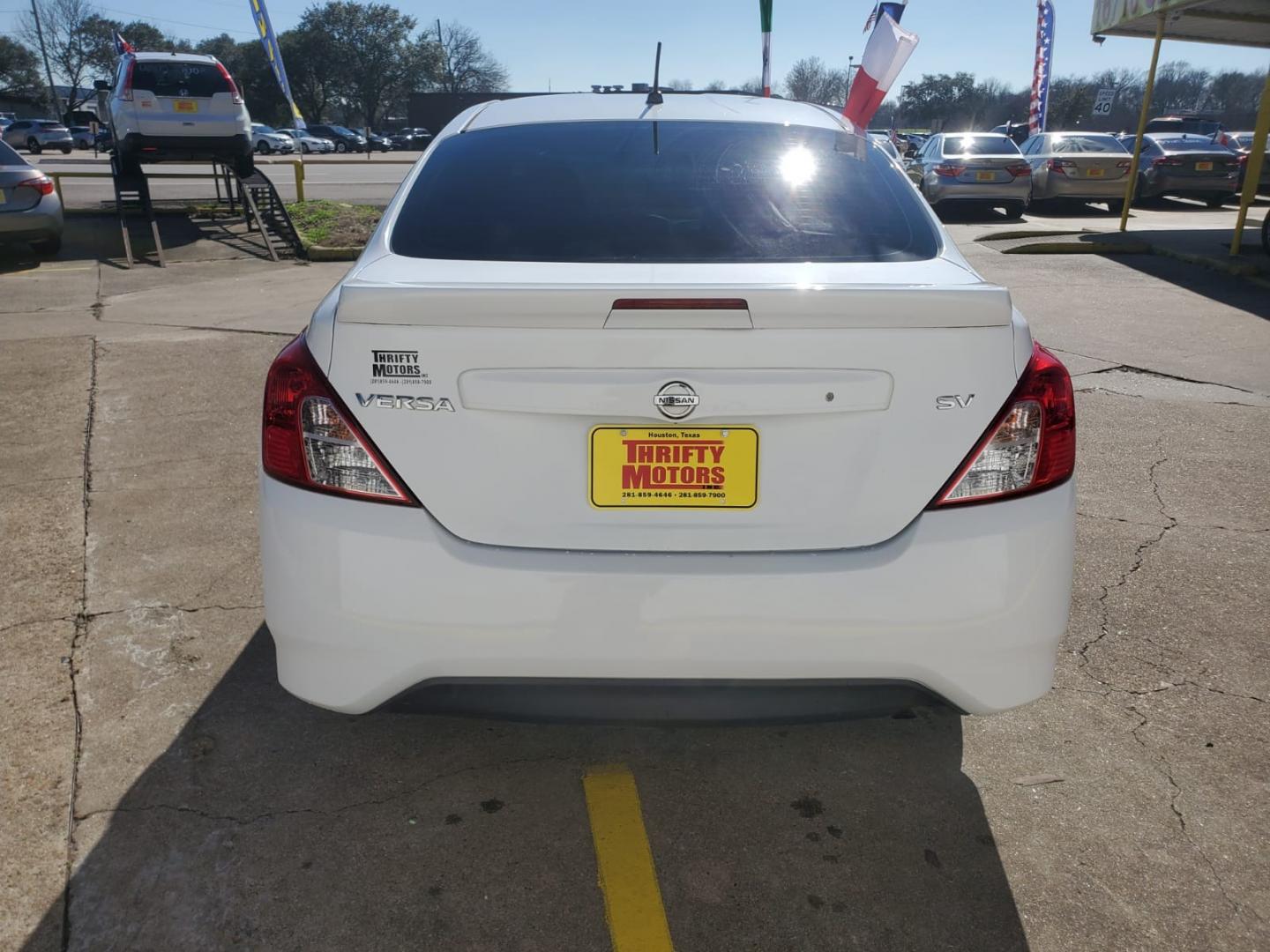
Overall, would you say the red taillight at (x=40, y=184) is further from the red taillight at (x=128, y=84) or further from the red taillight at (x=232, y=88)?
the red taillight at (x=232, y=88)

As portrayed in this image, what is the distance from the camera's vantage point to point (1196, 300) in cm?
1030

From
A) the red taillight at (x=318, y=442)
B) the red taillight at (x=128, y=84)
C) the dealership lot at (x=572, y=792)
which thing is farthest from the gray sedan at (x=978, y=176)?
the red taillight at (x=318, y=442)

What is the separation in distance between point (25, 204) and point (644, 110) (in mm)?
11302

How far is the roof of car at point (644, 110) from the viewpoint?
3264 mm

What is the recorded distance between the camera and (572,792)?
106 inches

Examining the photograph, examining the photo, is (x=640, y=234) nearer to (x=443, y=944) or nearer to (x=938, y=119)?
(x=443, y=944)

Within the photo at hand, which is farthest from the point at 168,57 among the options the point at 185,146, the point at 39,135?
the point at 39,135

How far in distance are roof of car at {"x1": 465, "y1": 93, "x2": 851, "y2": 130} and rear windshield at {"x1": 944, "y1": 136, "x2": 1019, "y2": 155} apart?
15.9m

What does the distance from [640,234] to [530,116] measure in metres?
0.98

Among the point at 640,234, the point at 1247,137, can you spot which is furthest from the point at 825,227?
the point at 1247,137

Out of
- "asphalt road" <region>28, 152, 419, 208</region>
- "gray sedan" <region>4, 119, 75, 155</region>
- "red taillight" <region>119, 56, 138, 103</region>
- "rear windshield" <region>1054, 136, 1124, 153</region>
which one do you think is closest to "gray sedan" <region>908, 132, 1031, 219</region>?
"rear windshield" <region>1054, 136, 1124, 153</region>

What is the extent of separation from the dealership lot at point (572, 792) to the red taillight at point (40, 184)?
29.6ft

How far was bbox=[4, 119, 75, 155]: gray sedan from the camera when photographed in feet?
156

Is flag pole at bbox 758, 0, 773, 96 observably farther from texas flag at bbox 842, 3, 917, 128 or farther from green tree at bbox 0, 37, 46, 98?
green tree at bbox 0, 37, 46, 98
